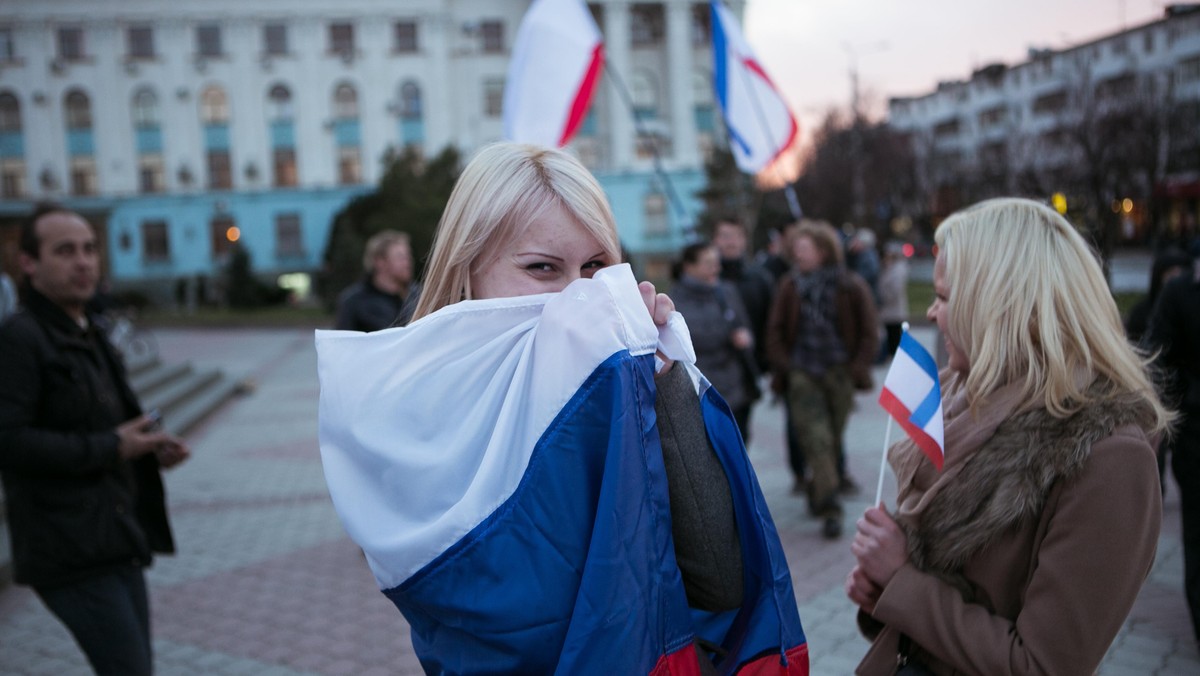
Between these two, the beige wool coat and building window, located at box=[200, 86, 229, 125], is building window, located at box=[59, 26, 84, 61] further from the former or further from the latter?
the beige wool coat

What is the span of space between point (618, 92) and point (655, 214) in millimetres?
7211

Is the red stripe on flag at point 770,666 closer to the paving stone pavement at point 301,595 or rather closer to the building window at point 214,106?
the paving stone pavement at point 301,595

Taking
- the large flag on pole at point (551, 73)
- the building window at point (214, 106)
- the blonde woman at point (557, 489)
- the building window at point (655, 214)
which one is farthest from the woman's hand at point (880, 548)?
the building window at point (214, 106)

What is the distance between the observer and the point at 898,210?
5634 centimetres

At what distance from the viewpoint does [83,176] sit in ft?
165

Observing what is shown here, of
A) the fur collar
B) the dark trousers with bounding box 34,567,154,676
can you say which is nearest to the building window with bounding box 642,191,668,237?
the dark trousers with bounding box 34,567,154,676

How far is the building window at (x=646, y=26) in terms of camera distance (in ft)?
178

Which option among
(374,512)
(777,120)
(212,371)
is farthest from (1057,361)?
(212,371)

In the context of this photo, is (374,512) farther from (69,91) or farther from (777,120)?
(69,91)

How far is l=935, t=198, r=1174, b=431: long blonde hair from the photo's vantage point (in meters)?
2.00

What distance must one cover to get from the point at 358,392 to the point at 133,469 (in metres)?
2.55

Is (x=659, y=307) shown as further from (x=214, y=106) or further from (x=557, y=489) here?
(x=214, y=106)

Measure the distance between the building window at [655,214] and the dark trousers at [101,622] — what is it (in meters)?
50.1

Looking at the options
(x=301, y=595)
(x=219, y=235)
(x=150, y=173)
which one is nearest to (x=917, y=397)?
(x=301, y=595)
